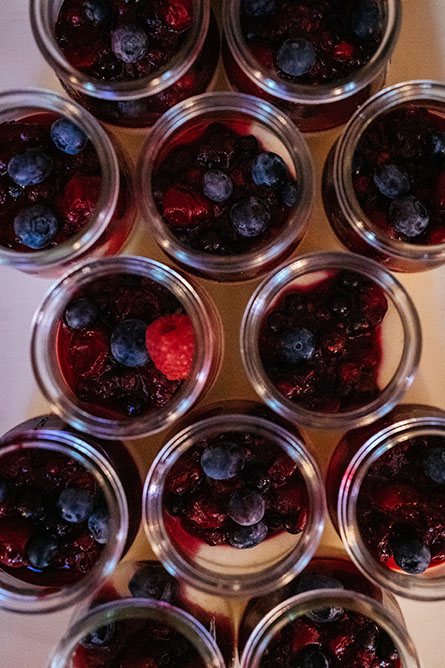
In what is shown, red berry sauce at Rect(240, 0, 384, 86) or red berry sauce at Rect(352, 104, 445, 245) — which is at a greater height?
red berry sauce at Rect(240, 0, 384, 86)

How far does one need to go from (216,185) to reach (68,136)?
0.28m

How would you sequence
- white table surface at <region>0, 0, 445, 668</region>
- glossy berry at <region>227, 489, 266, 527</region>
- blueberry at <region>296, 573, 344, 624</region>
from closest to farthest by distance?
glossy berry at <region>227, 489, 266, 527</region>
blueberry at <region>296, 573, 344, 624</region>
white table surface at <region>0, 0, 445, 668</region>

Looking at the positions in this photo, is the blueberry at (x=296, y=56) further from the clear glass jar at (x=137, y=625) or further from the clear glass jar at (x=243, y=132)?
the clear glass jar at (x=137, y=625)

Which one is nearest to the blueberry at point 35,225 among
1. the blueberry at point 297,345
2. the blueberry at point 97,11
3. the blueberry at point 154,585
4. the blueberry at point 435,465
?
the blueberry at point 97,11

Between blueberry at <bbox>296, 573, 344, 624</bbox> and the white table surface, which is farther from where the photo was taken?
the white table surface

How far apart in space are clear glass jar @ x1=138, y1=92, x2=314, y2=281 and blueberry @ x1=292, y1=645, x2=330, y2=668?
66 cm

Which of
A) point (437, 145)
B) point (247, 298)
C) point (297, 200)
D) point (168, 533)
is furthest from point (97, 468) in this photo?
point (437, 145)

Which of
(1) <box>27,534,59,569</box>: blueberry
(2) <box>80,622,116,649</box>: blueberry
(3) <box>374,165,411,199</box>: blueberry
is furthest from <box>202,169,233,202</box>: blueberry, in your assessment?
(2) <box>80,622,116,649</box>: blueberry

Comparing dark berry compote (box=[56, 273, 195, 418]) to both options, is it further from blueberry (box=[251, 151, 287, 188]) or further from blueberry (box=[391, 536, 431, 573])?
blueberry (box=[391, 536, 431, 573])

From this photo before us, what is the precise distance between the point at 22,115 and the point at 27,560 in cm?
82

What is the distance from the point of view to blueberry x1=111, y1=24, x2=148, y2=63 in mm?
917

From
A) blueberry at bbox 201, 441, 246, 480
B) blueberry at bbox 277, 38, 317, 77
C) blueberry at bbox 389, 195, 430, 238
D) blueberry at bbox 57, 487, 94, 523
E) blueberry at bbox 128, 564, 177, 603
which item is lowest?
blueberry at bbox 128, 564, 177, 603

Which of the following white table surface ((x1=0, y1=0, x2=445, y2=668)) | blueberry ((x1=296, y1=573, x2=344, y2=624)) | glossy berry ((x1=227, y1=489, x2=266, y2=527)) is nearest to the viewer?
glossy berry ((x1=227, y1=489, x2=266, y2=527))

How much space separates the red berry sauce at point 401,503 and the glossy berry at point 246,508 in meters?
0.20
